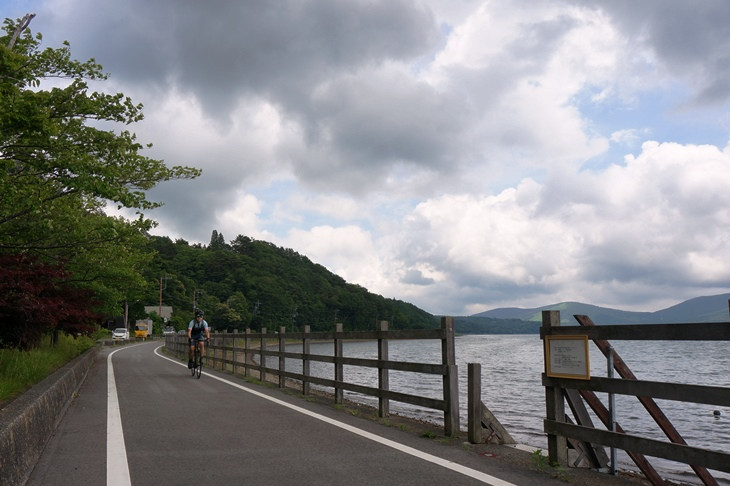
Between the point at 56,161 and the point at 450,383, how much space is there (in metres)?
8.14

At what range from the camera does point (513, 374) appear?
26.8 meters

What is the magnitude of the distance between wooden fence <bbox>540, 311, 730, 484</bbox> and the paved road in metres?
0.56

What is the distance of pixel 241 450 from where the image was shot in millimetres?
6008

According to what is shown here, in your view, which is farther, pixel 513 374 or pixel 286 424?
pixel 513 374

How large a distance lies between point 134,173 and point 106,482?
1089 centimetres

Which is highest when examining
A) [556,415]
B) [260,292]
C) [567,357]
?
[260,292]

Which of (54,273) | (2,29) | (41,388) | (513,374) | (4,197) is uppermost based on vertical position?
(2,29)

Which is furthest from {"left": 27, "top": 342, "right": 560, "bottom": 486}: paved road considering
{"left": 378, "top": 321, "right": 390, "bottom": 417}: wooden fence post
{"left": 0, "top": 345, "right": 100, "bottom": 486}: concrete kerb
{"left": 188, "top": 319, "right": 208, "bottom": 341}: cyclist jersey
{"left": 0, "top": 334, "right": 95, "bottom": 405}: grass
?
{"left": 188, "top": 319, "right": 208, "bottom": 341}: cyclist jersey

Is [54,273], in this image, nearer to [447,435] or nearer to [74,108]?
[74,108]

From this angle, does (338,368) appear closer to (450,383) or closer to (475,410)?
(450,383)

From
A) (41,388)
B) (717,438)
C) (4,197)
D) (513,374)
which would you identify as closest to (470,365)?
(41,388)

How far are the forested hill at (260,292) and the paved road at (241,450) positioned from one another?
336 ft

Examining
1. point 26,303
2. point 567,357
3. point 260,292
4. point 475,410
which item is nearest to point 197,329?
point 26,303

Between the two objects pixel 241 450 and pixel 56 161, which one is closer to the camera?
pixel 241 450
